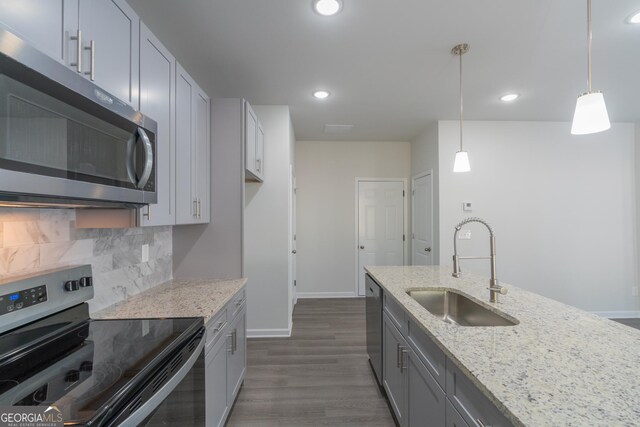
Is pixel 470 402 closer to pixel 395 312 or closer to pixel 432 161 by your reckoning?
pixel 395 312

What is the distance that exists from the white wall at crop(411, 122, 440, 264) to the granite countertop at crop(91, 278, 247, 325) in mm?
2698

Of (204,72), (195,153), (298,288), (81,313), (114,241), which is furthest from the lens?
(298,288)

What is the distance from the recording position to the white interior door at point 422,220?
399cm

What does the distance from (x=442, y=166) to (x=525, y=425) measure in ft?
11.3

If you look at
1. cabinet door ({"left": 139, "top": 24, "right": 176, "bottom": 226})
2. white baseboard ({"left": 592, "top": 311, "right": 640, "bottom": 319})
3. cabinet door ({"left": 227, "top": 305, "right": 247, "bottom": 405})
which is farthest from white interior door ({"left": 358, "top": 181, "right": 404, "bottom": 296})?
cabinet door ({"left": 139, "top": 24, "right": 176, "bottom": 226})

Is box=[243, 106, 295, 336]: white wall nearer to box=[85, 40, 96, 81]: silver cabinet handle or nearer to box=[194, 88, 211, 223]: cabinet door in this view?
box=[194, 88, 211, 223]: cabinet door

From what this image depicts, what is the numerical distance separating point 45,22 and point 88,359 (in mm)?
1137

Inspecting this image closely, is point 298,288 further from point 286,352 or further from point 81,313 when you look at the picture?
point 81,313

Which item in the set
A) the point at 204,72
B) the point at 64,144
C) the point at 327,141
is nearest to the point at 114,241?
the point at 64,144

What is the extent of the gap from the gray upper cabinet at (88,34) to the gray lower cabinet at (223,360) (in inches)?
48.7

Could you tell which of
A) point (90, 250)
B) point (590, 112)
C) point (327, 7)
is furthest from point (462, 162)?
point (90, 250)

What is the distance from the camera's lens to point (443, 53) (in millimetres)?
2232

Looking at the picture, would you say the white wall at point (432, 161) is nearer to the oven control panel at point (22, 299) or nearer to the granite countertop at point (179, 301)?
the granite countertop at point (179, 301)

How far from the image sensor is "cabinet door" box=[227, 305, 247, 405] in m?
1.84
